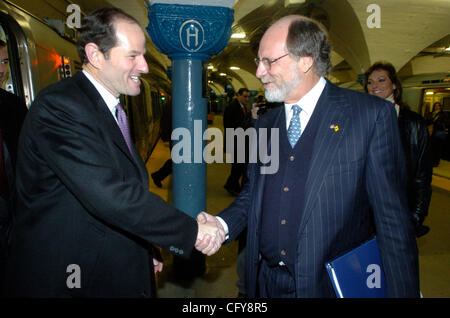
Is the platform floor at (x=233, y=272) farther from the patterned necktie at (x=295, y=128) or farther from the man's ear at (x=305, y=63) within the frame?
the man's ear at (x=305, y=63)

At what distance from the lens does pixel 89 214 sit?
1504 mm

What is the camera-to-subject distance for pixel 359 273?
4.66 ft

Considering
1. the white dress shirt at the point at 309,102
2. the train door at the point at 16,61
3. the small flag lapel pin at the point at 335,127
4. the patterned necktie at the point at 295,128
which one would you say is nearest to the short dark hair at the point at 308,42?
the white dress shirt at the point at 309,102

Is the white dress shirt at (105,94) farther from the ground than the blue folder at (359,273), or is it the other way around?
the white dress shirt at (105,94)

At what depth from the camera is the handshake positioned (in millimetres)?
1883

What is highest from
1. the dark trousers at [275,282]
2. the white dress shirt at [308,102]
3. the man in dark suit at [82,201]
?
the white dress shirt at [308,102]

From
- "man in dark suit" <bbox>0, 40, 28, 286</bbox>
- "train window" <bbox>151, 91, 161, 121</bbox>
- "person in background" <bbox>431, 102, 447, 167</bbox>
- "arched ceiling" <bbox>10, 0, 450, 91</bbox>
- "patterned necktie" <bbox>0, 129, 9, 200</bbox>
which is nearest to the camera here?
"man in dark suit" <bbox>0, 40, 28, 286</bbox>

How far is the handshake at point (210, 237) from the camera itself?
188 centimetres

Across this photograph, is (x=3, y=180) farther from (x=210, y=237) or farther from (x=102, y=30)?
(x=210, y=237)

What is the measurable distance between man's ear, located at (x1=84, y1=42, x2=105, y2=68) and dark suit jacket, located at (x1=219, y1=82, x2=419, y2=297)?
1.24 m

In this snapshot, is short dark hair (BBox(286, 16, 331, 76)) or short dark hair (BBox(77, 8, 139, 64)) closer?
short dark hair (BBox(77, 8, 139, 64))

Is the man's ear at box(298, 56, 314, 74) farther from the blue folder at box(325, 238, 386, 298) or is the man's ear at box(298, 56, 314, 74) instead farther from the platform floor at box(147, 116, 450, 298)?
the platform floor at box(147, 116, 450, 298)

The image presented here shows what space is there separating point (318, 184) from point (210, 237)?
79cm

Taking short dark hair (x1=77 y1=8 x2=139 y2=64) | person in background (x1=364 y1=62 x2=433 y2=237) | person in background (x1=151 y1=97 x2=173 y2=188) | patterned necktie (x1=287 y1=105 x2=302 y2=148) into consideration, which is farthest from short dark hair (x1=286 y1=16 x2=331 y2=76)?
person in background (x1=151 y1=97 x2=173 y2=188)
